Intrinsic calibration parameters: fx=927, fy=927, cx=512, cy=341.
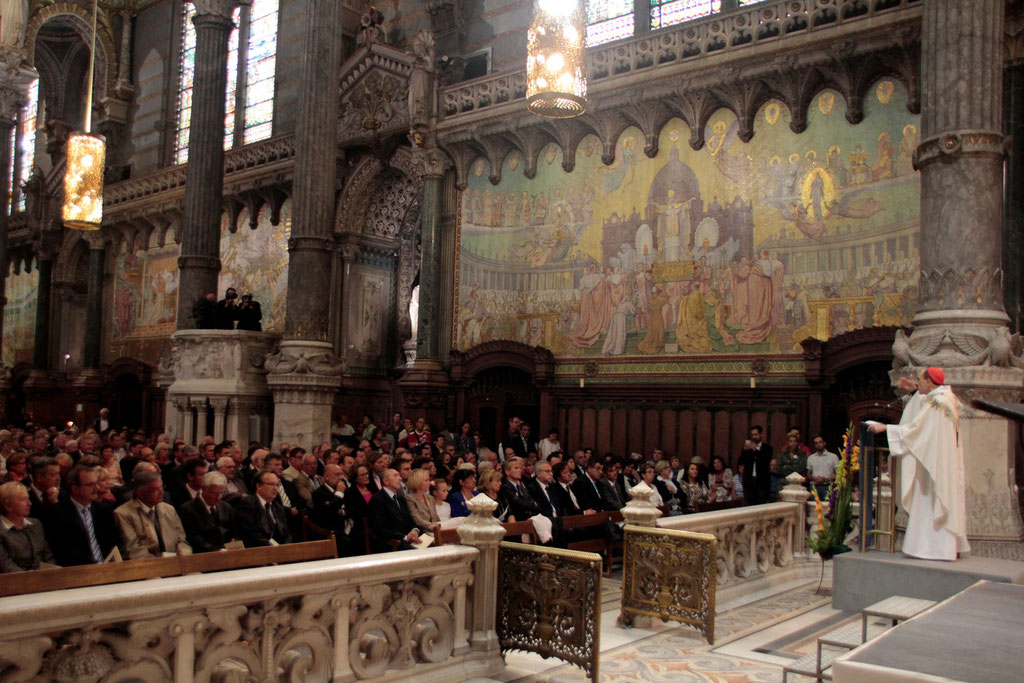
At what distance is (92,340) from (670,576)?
76.1ft

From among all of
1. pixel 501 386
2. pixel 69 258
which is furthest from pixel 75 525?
pixel 69 258

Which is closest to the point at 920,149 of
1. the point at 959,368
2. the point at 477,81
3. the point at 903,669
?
the point at 959,368

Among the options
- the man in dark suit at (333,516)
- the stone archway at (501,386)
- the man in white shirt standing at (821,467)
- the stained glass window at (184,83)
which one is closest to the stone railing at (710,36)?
the stone archway at (501,386)

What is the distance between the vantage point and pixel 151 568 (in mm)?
4887

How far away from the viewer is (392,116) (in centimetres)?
1866

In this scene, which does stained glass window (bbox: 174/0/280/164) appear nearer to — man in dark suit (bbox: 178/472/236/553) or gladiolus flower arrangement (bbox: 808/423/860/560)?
man in dark suit (bbox: 178/472/236/553)

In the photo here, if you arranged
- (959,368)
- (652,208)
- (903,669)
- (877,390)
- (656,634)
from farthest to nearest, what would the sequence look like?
(652,208) → (877,390) → (959,368) → (656,634) → (903,669)

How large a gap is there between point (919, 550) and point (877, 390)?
6.04 m

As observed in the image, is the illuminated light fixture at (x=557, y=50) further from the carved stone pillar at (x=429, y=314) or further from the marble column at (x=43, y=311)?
the marble column at (x=43, y=311)

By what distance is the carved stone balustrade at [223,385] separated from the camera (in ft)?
51.9

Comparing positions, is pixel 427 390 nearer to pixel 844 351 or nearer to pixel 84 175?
pixel 84 175

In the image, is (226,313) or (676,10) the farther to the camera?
(226,313)

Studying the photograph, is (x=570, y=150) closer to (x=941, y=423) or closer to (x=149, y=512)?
(x=941, y=423)

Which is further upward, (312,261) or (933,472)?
(312,261)
